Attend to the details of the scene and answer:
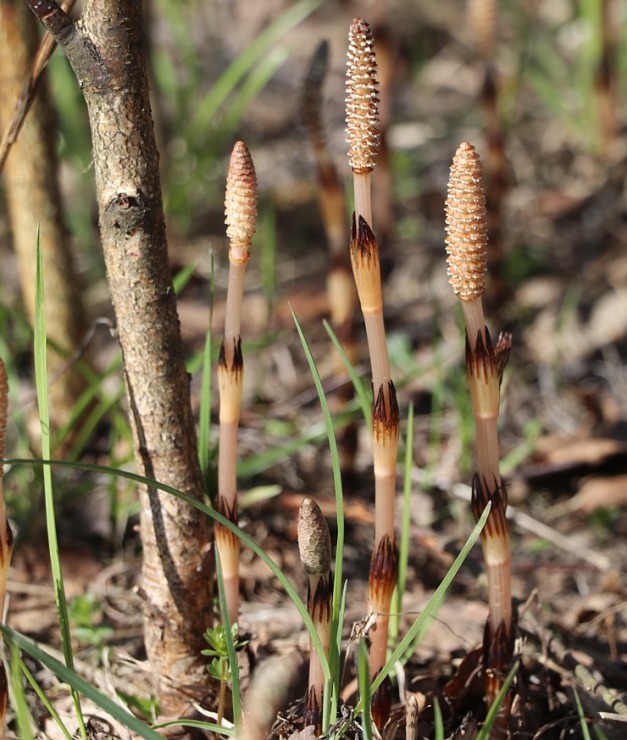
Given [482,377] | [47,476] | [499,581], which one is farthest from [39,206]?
[499,581]

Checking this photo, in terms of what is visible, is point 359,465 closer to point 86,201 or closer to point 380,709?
point 380,709

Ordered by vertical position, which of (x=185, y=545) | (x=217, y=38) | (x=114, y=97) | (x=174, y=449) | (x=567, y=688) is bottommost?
(x=567, y=688)

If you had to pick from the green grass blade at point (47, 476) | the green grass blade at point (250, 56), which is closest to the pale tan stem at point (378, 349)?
the green grass blade at point (47, 476)

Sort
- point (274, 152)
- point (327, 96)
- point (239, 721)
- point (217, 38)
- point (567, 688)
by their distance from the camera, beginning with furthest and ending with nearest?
point (217, 38) → point (327, 96) → point (274, 152) → point (567, 688) → point (239, 721)

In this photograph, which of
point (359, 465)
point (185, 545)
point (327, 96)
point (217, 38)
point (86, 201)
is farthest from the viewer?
point (217, 38)

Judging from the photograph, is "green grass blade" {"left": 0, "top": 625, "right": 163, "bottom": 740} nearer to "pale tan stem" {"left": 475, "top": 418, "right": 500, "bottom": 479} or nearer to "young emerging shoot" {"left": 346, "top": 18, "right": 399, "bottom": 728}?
"young emerging shoot" {"left": 346, "top": 18, "right": 399, "bottom": 728}

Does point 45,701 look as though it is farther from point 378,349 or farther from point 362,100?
Result: point 362,100

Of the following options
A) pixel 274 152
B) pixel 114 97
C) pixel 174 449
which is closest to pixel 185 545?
pixel 174 449
